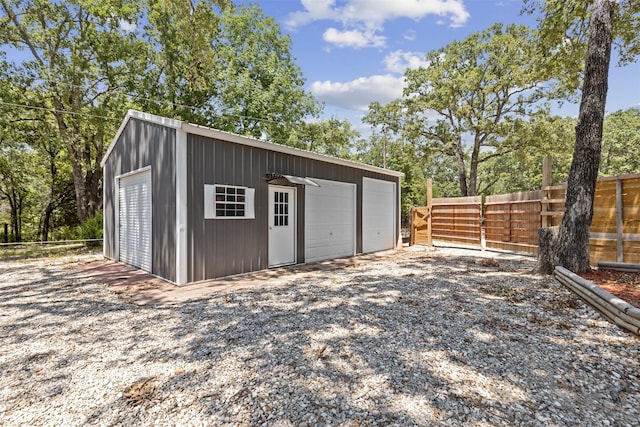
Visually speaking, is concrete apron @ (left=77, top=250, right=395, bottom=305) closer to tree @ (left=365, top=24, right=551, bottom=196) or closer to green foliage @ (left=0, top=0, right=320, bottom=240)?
green foliage @ (left=0, top=0, right=320, bottom=240)

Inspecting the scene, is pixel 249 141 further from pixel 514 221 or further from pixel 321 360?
pixel 514 221

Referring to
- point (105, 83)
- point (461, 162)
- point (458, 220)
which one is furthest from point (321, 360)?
point (461, 162)

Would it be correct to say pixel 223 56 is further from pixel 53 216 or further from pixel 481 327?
pixel 481 327

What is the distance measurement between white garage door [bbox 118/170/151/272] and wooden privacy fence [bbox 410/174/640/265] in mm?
8727

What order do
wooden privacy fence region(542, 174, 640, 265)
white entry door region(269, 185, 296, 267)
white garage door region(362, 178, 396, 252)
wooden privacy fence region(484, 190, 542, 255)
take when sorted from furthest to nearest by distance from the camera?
white garage door region(362, 178, 396, 252), wooden privacy fence region(484, 190, 542, 255), white entry door region(269, 185, 296, 267), wooden privacy fence region(542, 174, 640, 265)

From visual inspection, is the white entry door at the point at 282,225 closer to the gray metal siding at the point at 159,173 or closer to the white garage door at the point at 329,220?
the white garage door at the point at 329,220

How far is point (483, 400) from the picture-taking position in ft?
6.60

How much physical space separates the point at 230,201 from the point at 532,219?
25.4 feet

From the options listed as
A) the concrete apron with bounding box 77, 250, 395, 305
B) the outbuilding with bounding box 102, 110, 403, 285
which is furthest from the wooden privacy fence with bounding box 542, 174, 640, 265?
the outbuilding with bounding box 102, 110, 403, 285

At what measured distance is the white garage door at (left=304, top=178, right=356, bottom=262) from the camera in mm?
7555

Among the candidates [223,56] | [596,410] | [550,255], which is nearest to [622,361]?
[596,410]

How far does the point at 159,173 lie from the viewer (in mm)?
5680

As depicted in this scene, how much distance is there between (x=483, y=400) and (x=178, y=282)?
463cm

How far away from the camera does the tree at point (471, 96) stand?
593 inches
